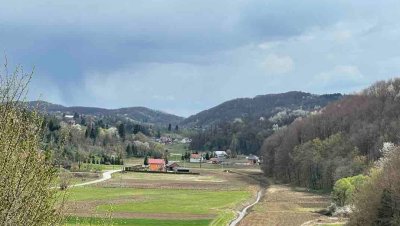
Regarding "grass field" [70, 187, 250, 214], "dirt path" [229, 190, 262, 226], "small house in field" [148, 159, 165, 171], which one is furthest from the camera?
"small house in field" [148, 159, 165, 171]

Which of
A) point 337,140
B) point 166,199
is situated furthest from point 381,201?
point 337,140

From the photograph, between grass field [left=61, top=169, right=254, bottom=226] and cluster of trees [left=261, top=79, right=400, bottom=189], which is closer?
grass field [left=61, top=169, right=254, bottom=226]

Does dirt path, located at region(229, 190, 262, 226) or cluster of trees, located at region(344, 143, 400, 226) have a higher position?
cluster of trees, located at region(344, 143, 400, 226)

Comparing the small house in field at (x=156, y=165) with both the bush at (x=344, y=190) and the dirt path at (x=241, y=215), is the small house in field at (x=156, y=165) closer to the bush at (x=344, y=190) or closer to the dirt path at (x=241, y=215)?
the dirt path at (x=241, y=215)

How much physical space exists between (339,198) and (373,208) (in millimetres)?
29440

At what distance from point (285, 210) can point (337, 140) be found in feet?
225

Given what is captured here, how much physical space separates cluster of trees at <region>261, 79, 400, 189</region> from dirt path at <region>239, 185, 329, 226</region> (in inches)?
529

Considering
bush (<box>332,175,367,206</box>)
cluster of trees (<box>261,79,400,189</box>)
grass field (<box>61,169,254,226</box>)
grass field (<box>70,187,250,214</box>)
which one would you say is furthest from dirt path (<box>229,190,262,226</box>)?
cluster of trees (<box>261,79,400,189</box>)

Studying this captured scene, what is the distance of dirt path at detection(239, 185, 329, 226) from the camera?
61.7 meters

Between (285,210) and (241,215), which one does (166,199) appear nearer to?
(285,210)

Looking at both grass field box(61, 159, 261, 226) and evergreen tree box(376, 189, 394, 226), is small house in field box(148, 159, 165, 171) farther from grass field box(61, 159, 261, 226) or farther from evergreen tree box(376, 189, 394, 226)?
evergreen tree box(376, 189, 394, 226)

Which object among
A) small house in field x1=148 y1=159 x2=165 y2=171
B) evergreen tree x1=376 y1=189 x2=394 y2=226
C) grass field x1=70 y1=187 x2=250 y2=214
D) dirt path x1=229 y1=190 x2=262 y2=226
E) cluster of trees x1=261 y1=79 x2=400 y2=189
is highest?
cluster of trees x1=261 y1=79 x2=400 y2=189

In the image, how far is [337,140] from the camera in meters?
139

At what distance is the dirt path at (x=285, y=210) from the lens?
61650 mm
